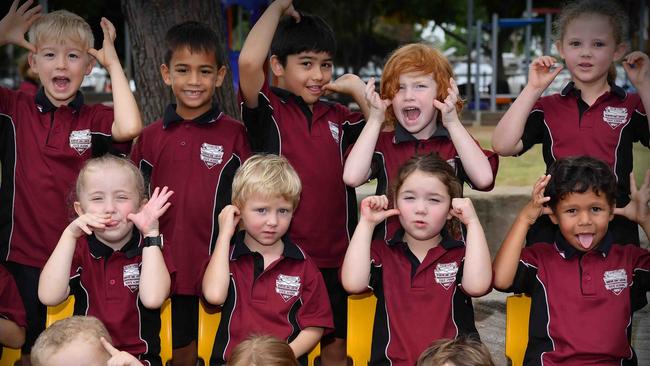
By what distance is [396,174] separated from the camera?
373cm

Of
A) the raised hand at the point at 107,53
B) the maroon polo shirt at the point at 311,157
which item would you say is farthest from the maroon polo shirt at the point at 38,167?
the maroon polo shirt at the point at 311,157

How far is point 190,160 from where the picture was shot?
3.98 meters

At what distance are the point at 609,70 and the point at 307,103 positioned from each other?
1.37 meters

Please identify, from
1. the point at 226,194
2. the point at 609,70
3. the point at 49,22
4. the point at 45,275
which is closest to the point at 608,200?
the point at 609,70

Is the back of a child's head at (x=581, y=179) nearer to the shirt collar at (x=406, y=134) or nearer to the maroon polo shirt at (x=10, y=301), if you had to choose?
the shirt collar at (x=406, y=134)

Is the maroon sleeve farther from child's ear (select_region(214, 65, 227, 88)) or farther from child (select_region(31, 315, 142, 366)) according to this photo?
child's ear (select_region(214, 65, 227, 88))

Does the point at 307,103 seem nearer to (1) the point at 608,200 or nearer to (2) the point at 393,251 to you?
(2) the point at 393,251

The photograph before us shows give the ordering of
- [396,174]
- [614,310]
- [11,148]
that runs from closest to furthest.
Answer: [614,310] < [396,174] < [11,148]

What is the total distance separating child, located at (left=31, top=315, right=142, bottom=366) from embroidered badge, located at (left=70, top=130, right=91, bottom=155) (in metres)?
1.03

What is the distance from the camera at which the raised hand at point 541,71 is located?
3.84m

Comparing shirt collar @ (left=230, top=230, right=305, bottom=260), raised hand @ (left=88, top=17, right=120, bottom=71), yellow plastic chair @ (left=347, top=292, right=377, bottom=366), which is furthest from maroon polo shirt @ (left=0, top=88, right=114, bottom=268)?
yellow plastic chair @ (left=347, top=292, right=377, bottom=366)

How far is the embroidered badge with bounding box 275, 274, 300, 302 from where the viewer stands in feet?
11.8

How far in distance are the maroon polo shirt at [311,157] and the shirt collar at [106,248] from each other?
0.75 meters

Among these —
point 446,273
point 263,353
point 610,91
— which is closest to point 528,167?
point 610,91
